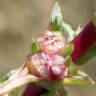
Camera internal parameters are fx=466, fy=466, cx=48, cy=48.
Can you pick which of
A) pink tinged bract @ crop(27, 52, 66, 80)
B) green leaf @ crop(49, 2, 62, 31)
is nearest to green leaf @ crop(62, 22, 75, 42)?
green leaf @ crop(49, 2, 62, 31)

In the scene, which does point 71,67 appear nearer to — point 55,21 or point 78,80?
point 78,80

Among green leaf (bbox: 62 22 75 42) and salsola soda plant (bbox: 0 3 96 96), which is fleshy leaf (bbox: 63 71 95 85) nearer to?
salsola soda plant (bbox: 0 3 96 96)

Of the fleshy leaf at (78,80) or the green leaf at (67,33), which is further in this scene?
the green leaf at (67,33)

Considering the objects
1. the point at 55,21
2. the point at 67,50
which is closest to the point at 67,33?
the point at 55,21

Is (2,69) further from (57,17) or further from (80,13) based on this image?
(57,17)

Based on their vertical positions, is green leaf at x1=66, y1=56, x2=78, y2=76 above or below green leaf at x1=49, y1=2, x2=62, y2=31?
below

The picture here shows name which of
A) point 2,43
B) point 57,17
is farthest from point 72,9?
point 57,17

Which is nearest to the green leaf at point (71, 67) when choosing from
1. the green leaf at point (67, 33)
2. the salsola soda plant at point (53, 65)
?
the salsola soda plant at point (53, 65)

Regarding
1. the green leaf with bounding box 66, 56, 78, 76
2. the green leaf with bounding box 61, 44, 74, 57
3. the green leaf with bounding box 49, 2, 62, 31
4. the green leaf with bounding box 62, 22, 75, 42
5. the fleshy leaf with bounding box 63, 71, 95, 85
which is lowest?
the fleshy leaf with bounding box 63, 71, 95, 85

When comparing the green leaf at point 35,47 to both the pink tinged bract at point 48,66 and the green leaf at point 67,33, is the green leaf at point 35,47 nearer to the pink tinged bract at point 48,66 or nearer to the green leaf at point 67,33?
the pink tinged bract at point 48,66
